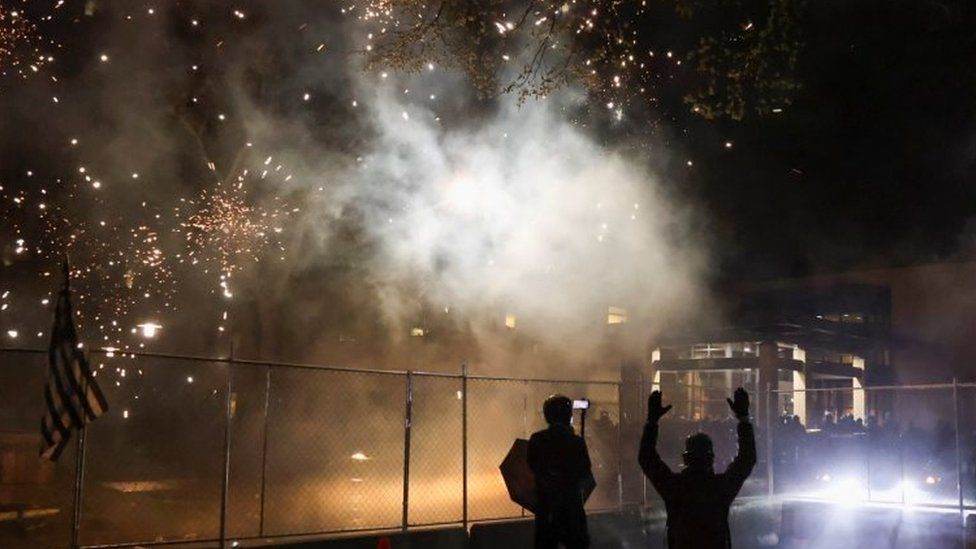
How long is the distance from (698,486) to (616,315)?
707 inches

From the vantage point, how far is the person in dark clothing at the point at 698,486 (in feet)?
13.0

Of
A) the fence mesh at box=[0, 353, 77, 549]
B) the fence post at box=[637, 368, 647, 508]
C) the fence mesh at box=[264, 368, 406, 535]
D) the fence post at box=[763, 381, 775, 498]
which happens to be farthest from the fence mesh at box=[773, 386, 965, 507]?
the fence mesh at box=[0, 353, 77, 549]

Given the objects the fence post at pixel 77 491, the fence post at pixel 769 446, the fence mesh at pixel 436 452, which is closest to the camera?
the fence post at pixel 77 491

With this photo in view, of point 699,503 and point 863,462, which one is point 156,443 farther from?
point 699,503

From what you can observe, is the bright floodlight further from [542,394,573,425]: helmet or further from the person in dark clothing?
the person in dark clothing

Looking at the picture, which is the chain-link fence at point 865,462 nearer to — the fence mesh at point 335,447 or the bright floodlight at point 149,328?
the fence mesh at point 335,447

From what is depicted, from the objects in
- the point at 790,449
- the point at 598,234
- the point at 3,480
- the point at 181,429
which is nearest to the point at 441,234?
the point at 598,234

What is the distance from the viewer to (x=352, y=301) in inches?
844

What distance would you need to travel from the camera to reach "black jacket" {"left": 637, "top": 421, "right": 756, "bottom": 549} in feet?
13.0

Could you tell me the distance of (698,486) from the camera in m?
4.02

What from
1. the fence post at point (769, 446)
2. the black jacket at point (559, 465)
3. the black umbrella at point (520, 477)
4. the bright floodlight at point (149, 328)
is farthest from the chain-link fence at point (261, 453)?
the black jacket at point (559, 465)

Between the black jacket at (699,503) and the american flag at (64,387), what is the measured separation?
436 cm

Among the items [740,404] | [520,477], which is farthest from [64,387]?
[740,404]

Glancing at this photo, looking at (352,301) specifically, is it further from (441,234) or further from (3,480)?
(3,480)
